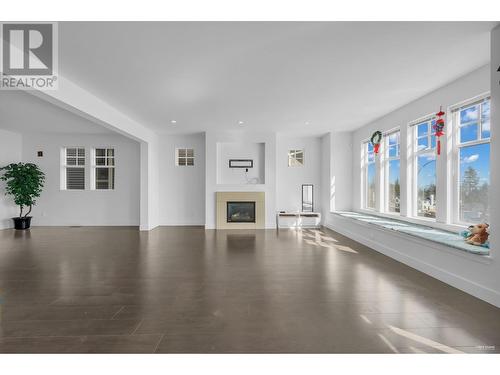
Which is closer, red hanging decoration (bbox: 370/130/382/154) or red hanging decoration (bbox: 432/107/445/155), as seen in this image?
red hanging decoration (bbox: 432/107/445/155)

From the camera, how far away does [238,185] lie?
8.03m

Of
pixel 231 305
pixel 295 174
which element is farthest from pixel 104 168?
pixel 231 305

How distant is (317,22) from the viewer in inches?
105

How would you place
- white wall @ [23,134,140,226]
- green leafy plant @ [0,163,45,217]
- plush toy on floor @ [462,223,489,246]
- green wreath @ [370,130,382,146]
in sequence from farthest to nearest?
white wall @ [23,134,140,226] < green leafy plant @ [0,163,45,217] < green wreath @ [370,130,382,146] < plush toy on floor @ [462,223,489,246]

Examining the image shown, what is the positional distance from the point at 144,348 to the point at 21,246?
17.2 ft

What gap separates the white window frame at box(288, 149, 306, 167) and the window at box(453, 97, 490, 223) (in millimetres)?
4692

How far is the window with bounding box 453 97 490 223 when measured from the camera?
153 inches

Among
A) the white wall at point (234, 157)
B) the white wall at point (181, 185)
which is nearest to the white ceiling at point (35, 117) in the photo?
the white wall at point (181, 185)

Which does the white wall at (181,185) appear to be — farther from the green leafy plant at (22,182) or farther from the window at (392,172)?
the window at (392,172)

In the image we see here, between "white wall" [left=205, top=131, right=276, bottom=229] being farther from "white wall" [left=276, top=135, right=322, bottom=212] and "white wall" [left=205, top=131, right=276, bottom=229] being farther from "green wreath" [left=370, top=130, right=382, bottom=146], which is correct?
"green wreath" [left=370, top=130, right=382, bottom=146]

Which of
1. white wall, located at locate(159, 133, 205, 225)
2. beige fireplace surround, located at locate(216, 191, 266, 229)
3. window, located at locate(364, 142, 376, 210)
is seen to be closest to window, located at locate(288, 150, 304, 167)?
beige fireplace surround, located at locate(216, 191, 266, 229)

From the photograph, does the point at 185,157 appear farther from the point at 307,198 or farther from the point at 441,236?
the point at 441,236
